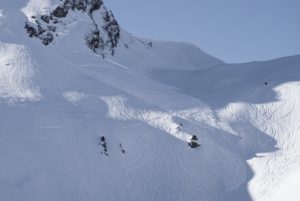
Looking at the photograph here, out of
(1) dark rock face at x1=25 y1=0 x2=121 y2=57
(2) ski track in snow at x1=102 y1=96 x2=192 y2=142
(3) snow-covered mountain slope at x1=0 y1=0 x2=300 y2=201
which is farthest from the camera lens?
(1) dark rock face at x1=25 y1=0 x2=121 y2=57

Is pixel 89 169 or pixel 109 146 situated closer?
pixel 89 169

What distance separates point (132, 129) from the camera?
2936 cm

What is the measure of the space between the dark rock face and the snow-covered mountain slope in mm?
688

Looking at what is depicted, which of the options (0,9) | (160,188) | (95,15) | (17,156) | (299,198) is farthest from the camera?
(95,15)

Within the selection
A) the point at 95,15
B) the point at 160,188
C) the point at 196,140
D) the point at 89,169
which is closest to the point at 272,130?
the point at 196,140

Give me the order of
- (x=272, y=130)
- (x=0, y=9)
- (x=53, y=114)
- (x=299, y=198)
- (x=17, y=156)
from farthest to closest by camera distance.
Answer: (x=0, y=9)
(x=272, y=130)
(x=53, y=114)
(x=17, y=156)
(x=299, y=198)

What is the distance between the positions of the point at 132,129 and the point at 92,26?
20.3 meters

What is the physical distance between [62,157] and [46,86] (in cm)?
773

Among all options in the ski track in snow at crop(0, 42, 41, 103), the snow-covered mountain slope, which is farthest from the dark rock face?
the ski track in snow at crop(0, 42, 41, 103)

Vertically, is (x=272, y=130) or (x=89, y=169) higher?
(x=272, y=130)

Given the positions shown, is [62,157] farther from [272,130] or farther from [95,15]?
[95,15]

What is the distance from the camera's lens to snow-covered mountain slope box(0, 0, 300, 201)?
82.0 ft

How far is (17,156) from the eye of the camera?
24.5m

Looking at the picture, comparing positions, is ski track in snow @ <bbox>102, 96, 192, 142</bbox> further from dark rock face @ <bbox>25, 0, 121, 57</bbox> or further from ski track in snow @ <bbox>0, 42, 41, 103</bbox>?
dark rock face @ <bbox>25, 0, 121, 57</bbox>
